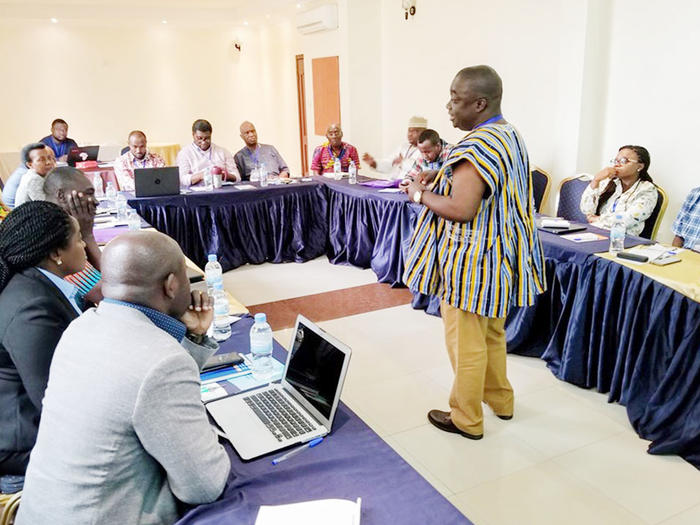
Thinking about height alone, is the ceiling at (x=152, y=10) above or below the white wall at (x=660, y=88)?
above

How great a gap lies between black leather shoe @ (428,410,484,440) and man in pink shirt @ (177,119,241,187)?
11.4ft

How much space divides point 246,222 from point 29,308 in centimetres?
364

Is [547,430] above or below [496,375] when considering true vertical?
below

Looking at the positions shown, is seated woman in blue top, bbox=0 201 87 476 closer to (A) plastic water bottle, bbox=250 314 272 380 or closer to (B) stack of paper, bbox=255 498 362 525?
(A) plastic water bottle, bbox=250 314 272 380

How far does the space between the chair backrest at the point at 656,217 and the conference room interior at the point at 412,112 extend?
27.1 inches

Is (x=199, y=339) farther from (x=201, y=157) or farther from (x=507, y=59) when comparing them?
(x=507, y=59)

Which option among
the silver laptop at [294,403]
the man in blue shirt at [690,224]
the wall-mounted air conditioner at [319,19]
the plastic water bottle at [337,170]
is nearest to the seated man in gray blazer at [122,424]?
the silver laptop at [294,403]

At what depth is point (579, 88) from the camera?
Result: 432cm

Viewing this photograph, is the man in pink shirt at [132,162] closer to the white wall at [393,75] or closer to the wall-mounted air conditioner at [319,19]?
the white wall at [393,75]

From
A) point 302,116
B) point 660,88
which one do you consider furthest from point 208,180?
point 302,116

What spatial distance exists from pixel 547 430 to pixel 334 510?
5.55 feet

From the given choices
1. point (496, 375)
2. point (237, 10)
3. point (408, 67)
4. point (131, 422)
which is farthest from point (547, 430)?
point (237, 10)

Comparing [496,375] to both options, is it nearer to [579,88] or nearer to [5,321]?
[5,321]

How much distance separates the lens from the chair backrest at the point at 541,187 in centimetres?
428
